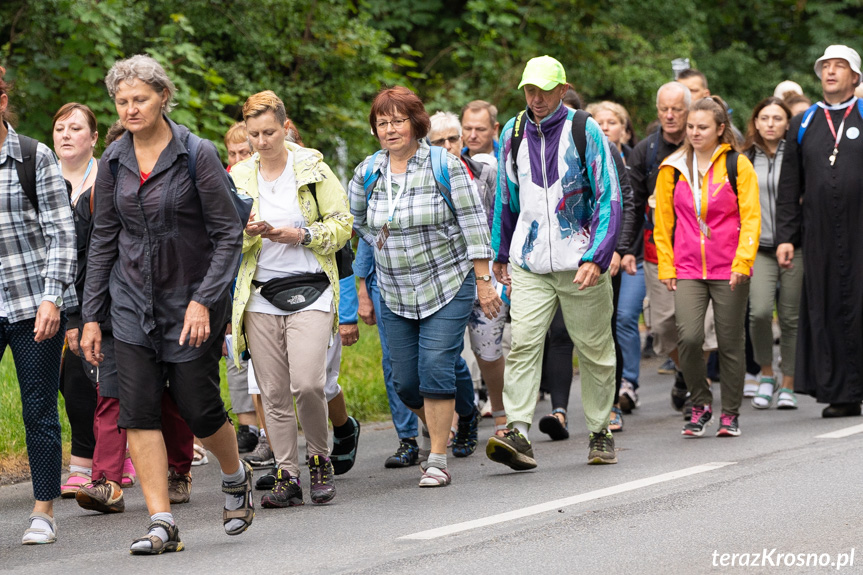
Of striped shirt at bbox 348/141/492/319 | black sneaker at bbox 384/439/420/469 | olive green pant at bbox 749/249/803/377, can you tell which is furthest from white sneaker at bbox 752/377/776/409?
striped shirt at bbox 348/141/492/319

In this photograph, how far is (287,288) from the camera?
6496mm

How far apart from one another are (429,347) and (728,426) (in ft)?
8.11

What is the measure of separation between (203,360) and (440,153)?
6.79ft

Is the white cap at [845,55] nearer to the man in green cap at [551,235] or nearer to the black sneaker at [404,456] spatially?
the man in green cap at [551,235]

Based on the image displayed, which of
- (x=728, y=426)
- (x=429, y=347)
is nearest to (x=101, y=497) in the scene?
(x=429, y=347)

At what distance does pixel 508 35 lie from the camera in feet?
57.9

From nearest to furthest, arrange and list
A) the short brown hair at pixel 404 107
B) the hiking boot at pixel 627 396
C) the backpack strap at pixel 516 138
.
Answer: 1. the short brown hair at pixel 404 107
2. the backpack strap at pixel 516 138
3. the hiking boot at pixel 627 396

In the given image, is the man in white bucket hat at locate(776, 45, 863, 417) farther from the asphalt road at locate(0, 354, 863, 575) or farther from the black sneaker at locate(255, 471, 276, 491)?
the black sneaker at locate(255, 471, 276, 491)

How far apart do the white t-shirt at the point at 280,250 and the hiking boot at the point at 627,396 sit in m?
3.80

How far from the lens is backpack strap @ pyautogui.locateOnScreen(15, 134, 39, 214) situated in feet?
19.5

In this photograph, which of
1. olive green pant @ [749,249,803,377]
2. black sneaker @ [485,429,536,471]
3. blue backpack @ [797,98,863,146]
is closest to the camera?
black sneaker @ [485,429,536,471]

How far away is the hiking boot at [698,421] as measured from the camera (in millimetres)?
8438

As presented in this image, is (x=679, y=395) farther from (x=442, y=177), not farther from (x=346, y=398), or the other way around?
(x=442, y=177)

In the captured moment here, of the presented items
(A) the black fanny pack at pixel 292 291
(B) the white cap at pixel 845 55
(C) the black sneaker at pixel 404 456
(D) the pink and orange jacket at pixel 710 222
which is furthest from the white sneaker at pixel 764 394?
(A) the black fanny pack at pixel 292 291
